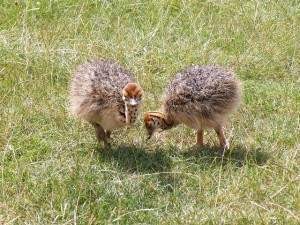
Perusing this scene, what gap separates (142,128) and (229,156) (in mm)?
637

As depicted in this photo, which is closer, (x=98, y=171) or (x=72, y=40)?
(x=98, y=171)

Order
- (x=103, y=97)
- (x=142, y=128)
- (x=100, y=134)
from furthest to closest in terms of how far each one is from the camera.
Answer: (x=142, y=128), (x=100, y=134), (x=103, y=97)

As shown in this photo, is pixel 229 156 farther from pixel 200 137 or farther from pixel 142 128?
pixel 142 128

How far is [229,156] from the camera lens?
420 cm

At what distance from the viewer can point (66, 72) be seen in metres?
5.13

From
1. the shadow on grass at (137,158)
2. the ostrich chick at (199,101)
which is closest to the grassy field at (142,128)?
the shadow on grass at (137,158)

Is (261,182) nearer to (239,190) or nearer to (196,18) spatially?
(239,190)

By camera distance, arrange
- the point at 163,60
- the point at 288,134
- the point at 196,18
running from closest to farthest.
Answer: the point at 288,134
the point at 163,60
the point at 196,18

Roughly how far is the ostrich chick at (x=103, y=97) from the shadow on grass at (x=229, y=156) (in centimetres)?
48

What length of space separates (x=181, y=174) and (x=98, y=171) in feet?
1.53

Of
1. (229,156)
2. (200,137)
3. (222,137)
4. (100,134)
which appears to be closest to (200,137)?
(200,137)

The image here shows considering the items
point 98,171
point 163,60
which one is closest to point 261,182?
point 98,171

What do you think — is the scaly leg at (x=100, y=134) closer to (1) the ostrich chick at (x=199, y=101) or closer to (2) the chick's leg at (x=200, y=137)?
(1) the ostrich chick at (x=199, y=101)

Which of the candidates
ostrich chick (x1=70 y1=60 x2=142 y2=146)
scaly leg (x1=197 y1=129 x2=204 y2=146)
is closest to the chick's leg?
scaly leg (x1=197 y1=129 x2=204 y2=146)
